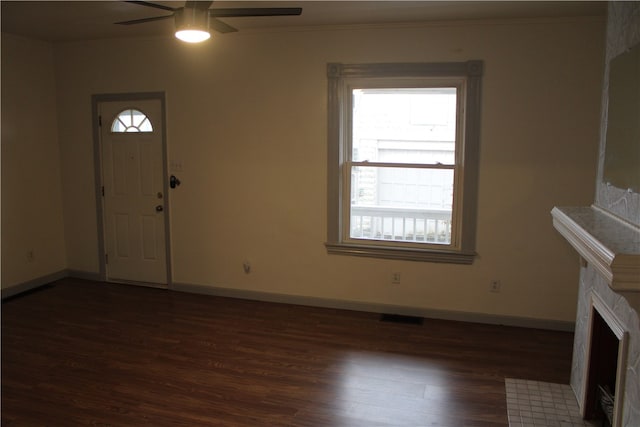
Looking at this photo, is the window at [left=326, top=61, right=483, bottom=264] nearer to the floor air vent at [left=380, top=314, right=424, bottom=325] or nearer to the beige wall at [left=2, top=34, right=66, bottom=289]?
the floor air vent at [left=380, top=314, right=424, bottom=325]

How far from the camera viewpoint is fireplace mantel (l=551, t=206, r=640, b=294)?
5.47 feet

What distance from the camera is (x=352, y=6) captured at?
368 centimetres

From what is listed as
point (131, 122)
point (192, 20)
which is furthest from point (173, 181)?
point (192, 20)

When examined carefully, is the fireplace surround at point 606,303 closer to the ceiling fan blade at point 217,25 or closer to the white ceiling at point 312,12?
the white ceiling at point 312,12

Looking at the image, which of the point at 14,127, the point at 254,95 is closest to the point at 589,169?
the point at 254,95

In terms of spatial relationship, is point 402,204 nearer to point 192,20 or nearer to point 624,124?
point 624,124

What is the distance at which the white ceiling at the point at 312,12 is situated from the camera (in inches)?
142

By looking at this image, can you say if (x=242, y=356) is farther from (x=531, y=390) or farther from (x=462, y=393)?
(x=531, y=390)

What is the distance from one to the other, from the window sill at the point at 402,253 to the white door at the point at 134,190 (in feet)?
6.35

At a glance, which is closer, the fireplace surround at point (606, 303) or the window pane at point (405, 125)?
the fireplace surround at point (606, 303)

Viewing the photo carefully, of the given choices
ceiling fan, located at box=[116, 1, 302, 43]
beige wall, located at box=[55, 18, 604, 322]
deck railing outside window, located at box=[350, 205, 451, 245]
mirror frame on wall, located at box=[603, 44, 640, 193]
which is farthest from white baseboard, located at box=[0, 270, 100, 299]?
mirror frame on wall, located at box=[603, 44, 640, 193]

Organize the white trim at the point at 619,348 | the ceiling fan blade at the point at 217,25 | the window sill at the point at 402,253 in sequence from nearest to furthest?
the white trim at the point at 619,348 → the ceiling fan blade at the point at 217,25 → the window sill at the point at 402,253

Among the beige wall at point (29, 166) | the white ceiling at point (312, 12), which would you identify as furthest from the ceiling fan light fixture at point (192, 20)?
the beige wall at point (29, 166)

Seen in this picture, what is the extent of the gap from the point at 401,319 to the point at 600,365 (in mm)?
1820
